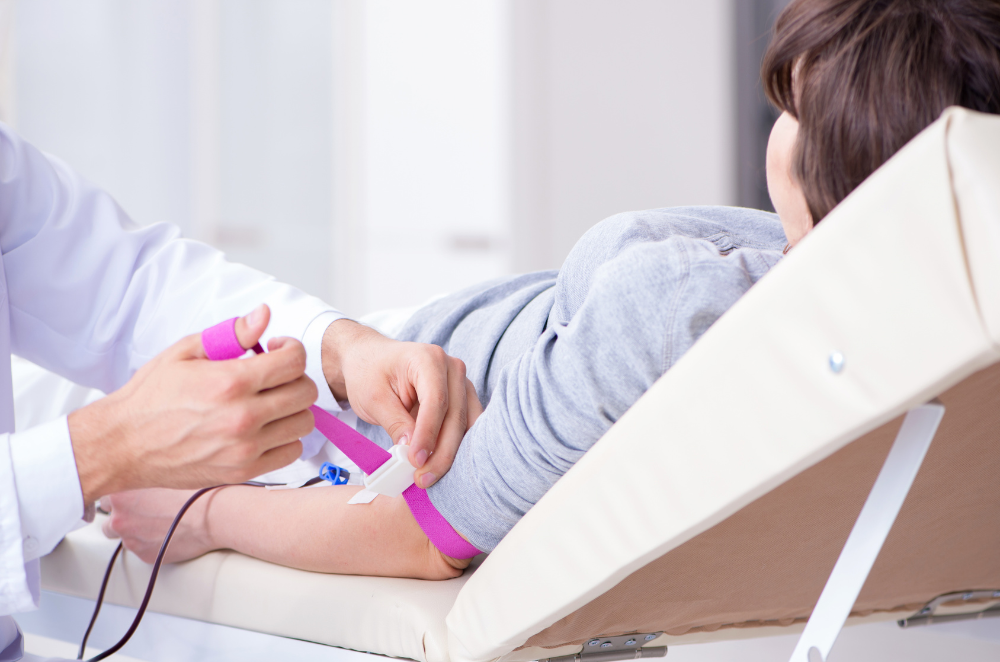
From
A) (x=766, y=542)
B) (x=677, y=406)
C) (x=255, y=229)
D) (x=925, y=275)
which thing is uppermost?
(x=925, y=275)

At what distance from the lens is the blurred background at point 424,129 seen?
11.6ft

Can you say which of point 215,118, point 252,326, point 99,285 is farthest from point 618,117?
point 252,326

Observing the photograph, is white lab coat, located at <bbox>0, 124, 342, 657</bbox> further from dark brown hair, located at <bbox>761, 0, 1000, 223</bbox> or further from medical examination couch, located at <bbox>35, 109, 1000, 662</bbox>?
dark brown hair, located at <bbox>761, 0, 1000, 223</bbox>

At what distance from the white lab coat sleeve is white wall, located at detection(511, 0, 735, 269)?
2.40 m

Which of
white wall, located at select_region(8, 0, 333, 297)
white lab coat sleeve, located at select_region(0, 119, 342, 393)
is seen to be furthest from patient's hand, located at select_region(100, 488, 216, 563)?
white wall, located at select_region(8, 0, 333, 297)

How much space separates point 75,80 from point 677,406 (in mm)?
3243

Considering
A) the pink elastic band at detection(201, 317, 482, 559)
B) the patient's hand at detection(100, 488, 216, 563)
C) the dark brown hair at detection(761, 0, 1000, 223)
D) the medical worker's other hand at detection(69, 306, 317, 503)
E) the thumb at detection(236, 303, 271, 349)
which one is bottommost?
the patient's hand at detection(100, 488, 216, 563)

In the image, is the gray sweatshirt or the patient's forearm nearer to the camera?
the gray sweatshirt

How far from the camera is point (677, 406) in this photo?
539 mm

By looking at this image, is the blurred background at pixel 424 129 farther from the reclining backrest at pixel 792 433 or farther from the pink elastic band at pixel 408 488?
the reclining backrest at pixel 792 433

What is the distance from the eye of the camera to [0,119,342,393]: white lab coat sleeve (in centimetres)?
115

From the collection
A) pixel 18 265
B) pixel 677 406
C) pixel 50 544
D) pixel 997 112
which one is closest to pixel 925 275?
pixel 677 406

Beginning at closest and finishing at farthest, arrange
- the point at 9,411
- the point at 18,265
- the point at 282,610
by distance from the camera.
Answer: the point at 282,610 < the point at 9,411 < the point at 18,265

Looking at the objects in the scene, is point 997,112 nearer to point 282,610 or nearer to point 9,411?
point 282,610
